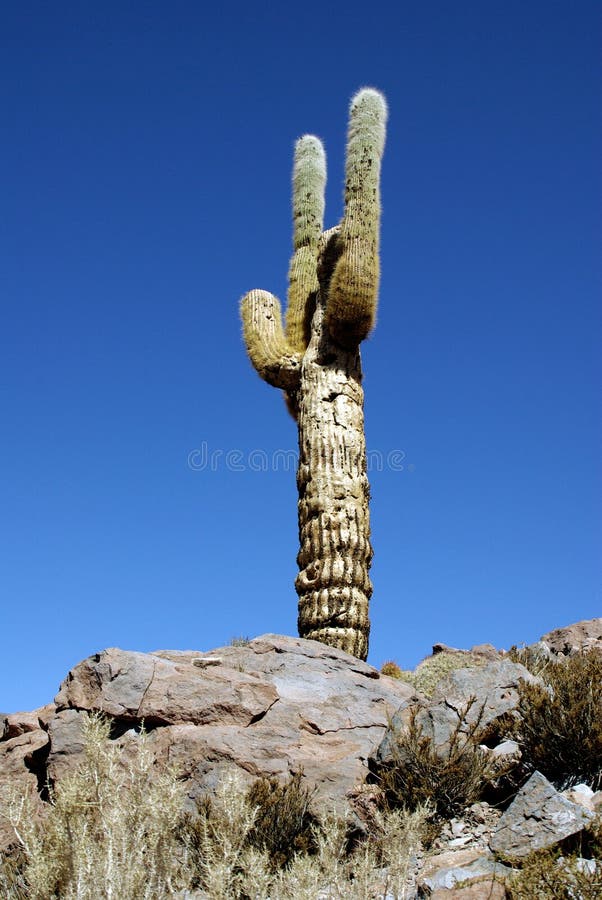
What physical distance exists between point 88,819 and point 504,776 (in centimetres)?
289

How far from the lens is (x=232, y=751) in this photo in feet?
19.6

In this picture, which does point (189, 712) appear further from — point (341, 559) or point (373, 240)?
point (373, 240)

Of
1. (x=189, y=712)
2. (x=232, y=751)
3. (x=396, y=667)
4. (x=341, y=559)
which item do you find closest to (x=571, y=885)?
(x=232, y=751)

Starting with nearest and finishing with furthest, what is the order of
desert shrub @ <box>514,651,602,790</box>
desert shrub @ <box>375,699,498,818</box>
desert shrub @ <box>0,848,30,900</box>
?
desert shrub @ <box>0,848,30,900</box>
desert shrub @ <box>375,699,498,818</box>
desert shrub @ <box>514,651,602,790</box>

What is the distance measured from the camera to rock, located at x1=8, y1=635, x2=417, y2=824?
596 centimetres

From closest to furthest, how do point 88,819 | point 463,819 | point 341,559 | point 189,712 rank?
point 88,819 → point 463,819 → point 189,712 → point 341,559

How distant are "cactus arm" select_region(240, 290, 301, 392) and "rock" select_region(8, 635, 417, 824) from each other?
5051 millimetres

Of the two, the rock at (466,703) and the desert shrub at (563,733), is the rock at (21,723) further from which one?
the desert shrub at (563,733)

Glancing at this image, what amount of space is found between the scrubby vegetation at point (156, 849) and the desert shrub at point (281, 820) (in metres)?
0.01

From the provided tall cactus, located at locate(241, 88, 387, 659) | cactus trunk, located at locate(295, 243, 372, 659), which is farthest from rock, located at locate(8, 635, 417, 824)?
tall cactus, located at locate(241, 88, 387, 659)

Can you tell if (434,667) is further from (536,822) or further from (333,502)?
(536,822)

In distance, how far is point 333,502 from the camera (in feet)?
33.5

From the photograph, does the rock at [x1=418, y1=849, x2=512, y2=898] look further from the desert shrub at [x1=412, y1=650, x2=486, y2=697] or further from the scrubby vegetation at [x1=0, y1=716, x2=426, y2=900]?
the desert shrub at [x1=412, y1=650, x2=486, y2=697]

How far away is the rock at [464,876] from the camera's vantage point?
450 centimetres
